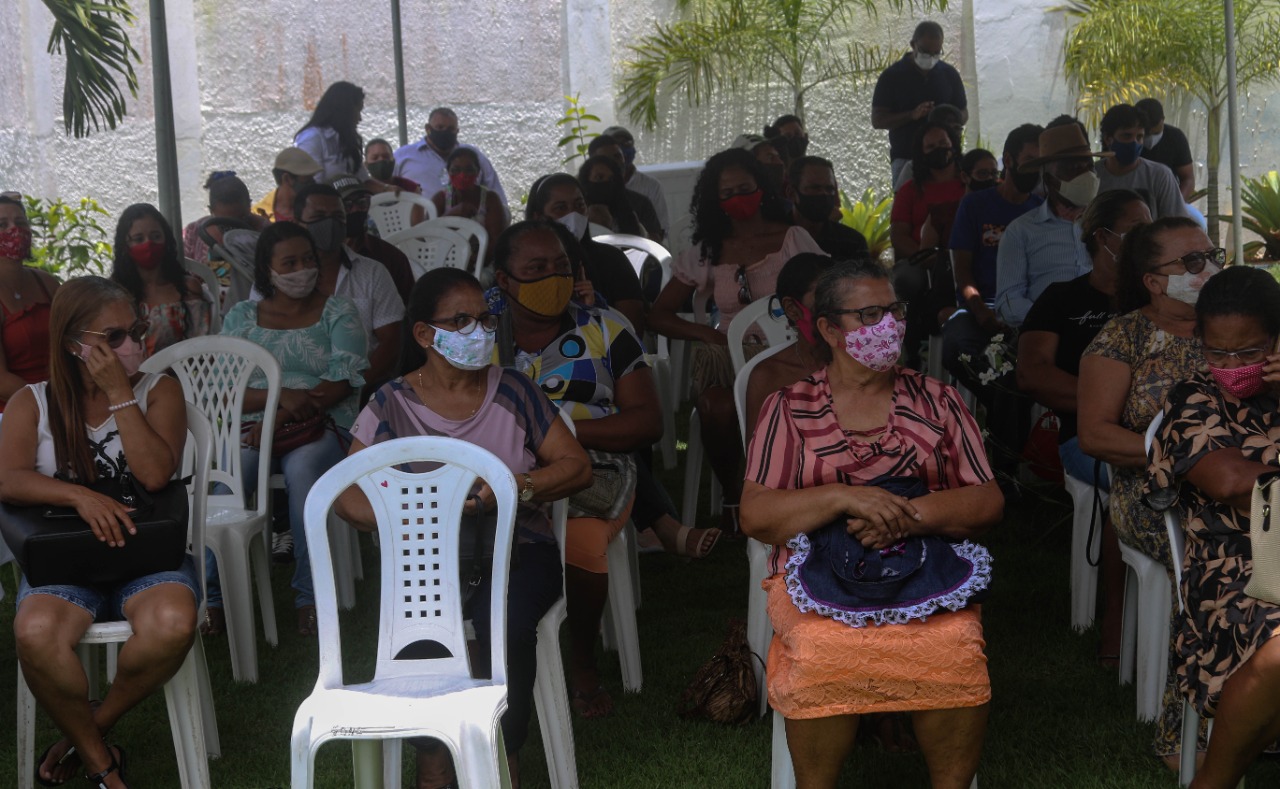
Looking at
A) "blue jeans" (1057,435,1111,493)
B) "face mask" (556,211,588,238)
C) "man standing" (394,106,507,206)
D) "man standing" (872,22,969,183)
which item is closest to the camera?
"blue jeans" (1057,435,1111,493)

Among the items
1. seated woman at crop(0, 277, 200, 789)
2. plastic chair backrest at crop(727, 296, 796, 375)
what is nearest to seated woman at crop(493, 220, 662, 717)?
plastic chair backrest at crop(727, 296, 796, 375)

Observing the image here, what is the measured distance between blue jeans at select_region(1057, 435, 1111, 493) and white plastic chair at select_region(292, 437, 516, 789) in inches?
79.4

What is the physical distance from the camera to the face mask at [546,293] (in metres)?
4.46

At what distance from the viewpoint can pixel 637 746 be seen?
4.00 meters

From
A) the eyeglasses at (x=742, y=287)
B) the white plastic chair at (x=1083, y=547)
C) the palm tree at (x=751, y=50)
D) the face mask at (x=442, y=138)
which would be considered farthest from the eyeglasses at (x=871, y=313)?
the palm tree at (x=751, y=50)

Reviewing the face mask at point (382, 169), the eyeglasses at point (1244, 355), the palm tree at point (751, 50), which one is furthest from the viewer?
the palm tree at point (751, 50)

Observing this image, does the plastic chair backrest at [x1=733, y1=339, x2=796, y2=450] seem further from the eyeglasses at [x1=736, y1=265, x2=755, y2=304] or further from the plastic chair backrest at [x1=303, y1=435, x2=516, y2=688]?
the eyeglasses at [x1=736, y1=265, x2=755, y2=304]

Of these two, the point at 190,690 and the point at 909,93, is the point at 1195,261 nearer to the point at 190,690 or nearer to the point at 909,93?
the point at 190,690

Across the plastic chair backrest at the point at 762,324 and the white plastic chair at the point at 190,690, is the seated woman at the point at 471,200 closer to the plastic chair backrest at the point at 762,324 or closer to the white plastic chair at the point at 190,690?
the plastic chair backrest at the point at 762,324

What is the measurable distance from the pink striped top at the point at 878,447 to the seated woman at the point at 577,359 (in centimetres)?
98

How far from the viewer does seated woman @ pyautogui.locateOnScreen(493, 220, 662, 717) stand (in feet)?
14.2

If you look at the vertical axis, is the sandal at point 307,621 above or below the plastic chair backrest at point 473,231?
below

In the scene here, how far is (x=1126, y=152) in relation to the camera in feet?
24.4

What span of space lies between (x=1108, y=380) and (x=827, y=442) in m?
1.05
